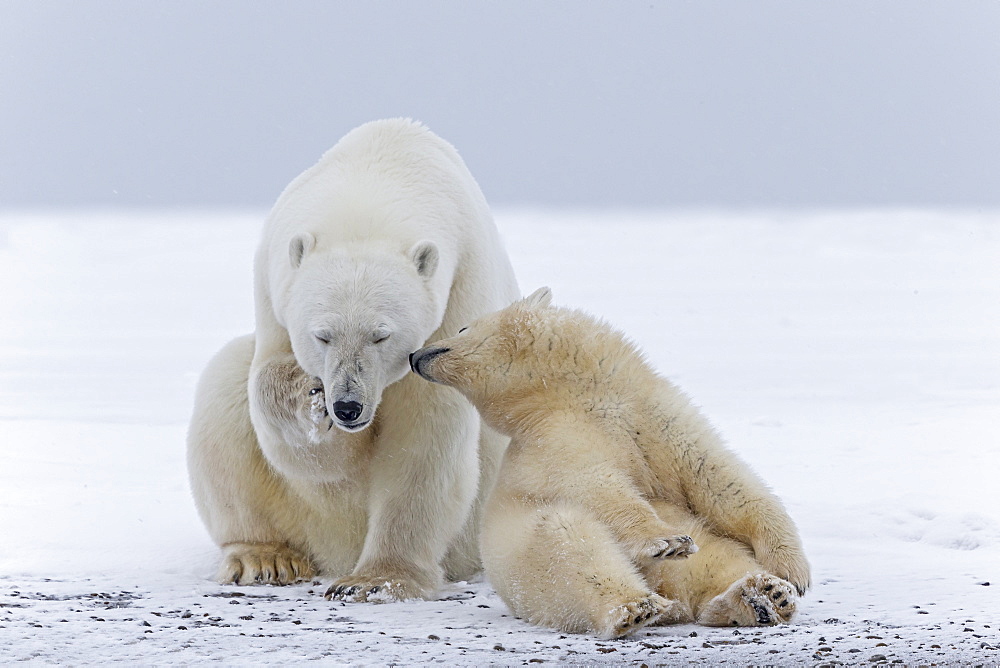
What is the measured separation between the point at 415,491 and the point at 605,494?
1.01 m

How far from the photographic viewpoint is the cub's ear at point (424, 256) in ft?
12.4

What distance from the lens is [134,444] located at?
6.97 m

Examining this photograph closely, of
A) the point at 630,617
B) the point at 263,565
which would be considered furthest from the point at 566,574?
the point at 263,565

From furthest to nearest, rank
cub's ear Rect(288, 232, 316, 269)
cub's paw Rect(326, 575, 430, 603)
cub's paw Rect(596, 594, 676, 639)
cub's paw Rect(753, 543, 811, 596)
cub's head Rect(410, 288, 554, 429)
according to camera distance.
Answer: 1. cub's paw Rect(326, 575, 430, 603)
2. cub's ear Rect(288, 232, 316, 269)
3. cub's head Rect(410, 288, 554, 429)
4. cub's paw Rect(753, 543, 811, 596)
5. cub's paw Rect(596, 594, 676, 639)

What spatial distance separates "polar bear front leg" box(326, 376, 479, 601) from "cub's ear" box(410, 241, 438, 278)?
1.41 ft

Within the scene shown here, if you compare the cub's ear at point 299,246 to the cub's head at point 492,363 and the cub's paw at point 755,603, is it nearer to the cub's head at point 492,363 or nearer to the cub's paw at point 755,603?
the cub's head at point 492,363

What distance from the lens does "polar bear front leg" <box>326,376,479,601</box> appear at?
4.05 meters

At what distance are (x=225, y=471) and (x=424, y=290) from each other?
4.12 ft

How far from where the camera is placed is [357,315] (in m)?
3.65

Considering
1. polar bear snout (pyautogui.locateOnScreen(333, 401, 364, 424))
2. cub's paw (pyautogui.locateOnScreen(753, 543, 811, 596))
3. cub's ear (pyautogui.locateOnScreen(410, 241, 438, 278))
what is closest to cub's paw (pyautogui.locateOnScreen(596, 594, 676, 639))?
cub's paw (pyautogui.locateOnScreen(753, 543, 811, 596))

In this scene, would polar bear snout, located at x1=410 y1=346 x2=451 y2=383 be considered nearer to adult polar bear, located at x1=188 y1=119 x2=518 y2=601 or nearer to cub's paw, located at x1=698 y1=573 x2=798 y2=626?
adult polar bear, located at x1=188 y1=119 x2=518 y2=601

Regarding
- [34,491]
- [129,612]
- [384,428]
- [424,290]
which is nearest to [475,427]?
[384,428]

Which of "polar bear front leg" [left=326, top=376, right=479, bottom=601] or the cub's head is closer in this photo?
the cub's head

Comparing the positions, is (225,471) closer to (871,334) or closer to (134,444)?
(134,444)
